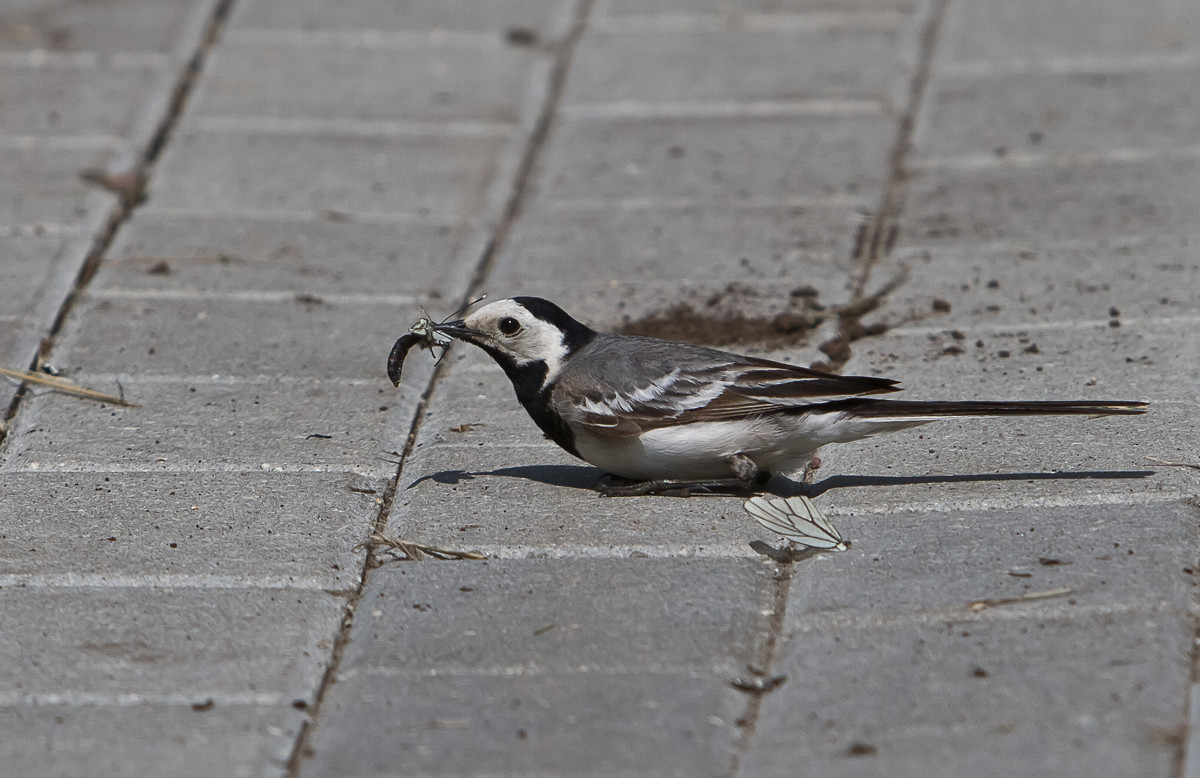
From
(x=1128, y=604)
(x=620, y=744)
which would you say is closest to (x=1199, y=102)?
(x=1128, y=604)

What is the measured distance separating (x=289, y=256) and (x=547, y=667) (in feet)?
10.5

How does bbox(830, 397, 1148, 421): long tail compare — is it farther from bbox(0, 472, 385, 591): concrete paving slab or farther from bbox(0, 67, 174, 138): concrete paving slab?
bbox(0, 67, 174, 138): concrete paving slab

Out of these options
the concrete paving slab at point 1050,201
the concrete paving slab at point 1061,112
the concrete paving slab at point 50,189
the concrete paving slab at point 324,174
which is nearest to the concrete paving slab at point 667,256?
the concrete paving slab at point 1050,201

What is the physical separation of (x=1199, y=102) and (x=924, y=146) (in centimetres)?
135

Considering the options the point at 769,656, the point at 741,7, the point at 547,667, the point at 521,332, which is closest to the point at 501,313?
the point at 521,332

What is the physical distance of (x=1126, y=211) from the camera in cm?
601

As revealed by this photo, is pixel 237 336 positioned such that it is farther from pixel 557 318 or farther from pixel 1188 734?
pixel 1188 734

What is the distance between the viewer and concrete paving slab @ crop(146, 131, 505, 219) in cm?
644

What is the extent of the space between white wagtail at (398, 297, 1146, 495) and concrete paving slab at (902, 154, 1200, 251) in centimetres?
210

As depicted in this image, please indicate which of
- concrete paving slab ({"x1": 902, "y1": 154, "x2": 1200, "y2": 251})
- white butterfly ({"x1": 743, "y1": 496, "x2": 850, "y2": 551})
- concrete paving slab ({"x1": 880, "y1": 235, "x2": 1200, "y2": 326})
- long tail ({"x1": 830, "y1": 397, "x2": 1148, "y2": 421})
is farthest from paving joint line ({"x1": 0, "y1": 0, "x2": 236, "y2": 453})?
concrete paving slab ({"x1": 902, "y1": 154, "x2": 1200, "y2": 251})

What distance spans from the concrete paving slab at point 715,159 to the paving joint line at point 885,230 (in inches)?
2.9

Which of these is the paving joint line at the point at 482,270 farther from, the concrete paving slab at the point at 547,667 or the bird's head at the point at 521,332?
the bird's head at the point at 521,332

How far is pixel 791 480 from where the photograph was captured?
4332 millimetres

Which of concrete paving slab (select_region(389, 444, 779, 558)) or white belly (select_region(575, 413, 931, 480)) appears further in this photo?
white belly (select_region(575, 413, 931, 480))
